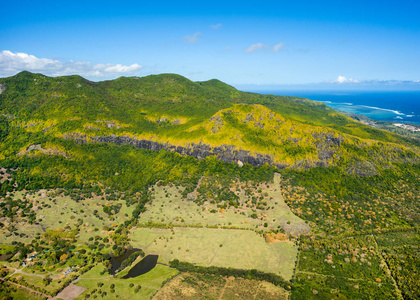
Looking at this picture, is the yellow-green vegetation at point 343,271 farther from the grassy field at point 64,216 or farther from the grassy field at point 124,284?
the grassy field at point 64,216

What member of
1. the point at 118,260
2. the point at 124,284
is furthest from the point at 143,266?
the point at 118,260

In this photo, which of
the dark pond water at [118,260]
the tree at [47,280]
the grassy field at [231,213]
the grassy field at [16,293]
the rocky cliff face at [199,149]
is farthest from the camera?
the rocky cliff face at [199,149]

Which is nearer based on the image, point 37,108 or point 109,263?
point 109,263

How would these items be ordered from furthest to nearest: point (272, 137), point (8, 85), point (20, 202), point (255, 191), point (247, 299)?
1. point (8, 85)
2. point (272, 137)
3. point (255, 191)
4. point (20, 202)
5. point (247, 299)

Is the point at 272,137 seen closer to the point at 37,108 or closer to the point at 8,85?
Answer: the point at 37,108

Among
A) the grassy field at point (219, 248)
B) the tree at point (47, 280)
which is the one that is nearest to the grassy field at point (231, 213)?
the grassy field at point (219, 248)

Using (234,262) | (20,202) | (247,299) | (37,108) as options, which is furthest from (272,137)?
(37,108)

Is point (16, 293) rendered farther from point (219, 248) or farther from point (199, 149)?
point (199, 149)
